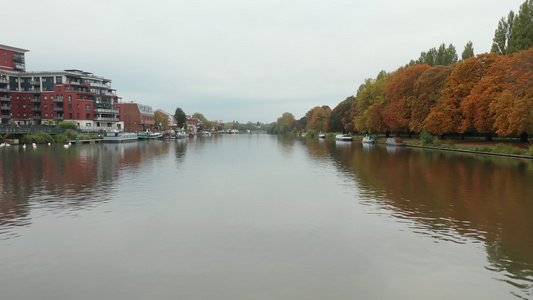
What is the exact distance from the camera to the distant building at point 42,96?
3912 inches

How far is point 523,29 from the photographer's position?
186 feet

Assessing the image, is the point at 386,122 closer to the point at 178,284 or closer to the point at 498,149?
the point at 498,149

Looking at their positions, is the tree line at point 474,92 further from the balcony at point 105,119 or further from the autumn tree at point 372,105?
the balcony at point 105,119

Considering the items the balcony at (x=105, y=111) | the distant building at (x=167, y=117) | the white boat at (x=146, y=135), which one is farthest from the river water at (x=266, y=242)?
the distant building at (x=167, y=117)

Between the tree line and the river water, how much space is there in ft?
82.2

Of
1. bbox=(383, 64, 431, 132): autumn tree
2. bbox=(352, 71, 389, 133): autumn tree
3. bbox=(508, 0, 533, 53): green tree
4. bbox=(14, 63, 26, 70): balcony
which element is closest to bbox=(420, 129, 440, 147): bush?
bbox=(383, 64, 431, 132): autumn tree

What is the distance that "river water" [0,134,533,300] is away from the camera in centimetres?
796

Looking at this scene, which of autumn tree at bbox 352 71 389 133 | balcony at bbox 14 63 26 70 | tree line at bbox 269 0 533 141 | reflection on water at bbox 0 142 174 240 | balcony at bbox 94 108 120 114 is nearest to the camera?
reflection on water at bbox 0 142 174 240

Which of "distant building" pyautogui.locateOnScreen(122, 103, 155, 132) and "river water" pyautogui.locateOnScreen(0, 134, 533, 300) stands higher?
"distant building" pyautogui.locateOnScreen(122, 103, 155, 132)

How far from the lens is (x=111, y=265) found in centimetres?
916

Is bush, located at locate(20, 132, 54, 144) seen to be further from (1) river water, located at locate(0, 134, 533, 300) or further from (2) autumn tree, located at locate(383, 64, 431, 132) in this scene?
(2) autumn tree, located at locate(383, 64, 431, 132)

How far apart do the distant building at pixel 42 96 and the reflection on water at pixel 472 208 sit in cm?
9576

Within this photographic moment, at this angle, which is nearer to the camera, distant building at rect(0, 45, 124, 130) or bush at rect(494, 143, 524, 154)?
bush at rect(494, 143, 524, 154)

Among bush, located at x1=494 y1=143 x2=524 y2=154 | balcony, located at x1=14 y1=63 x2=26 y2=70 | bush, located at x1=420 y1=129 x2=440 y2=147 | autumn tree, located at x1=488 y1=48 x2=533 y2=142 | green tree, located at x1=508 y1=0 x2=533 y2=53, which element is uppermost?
balcony, located at x1=14 y1=63 x2=26 y2=70
